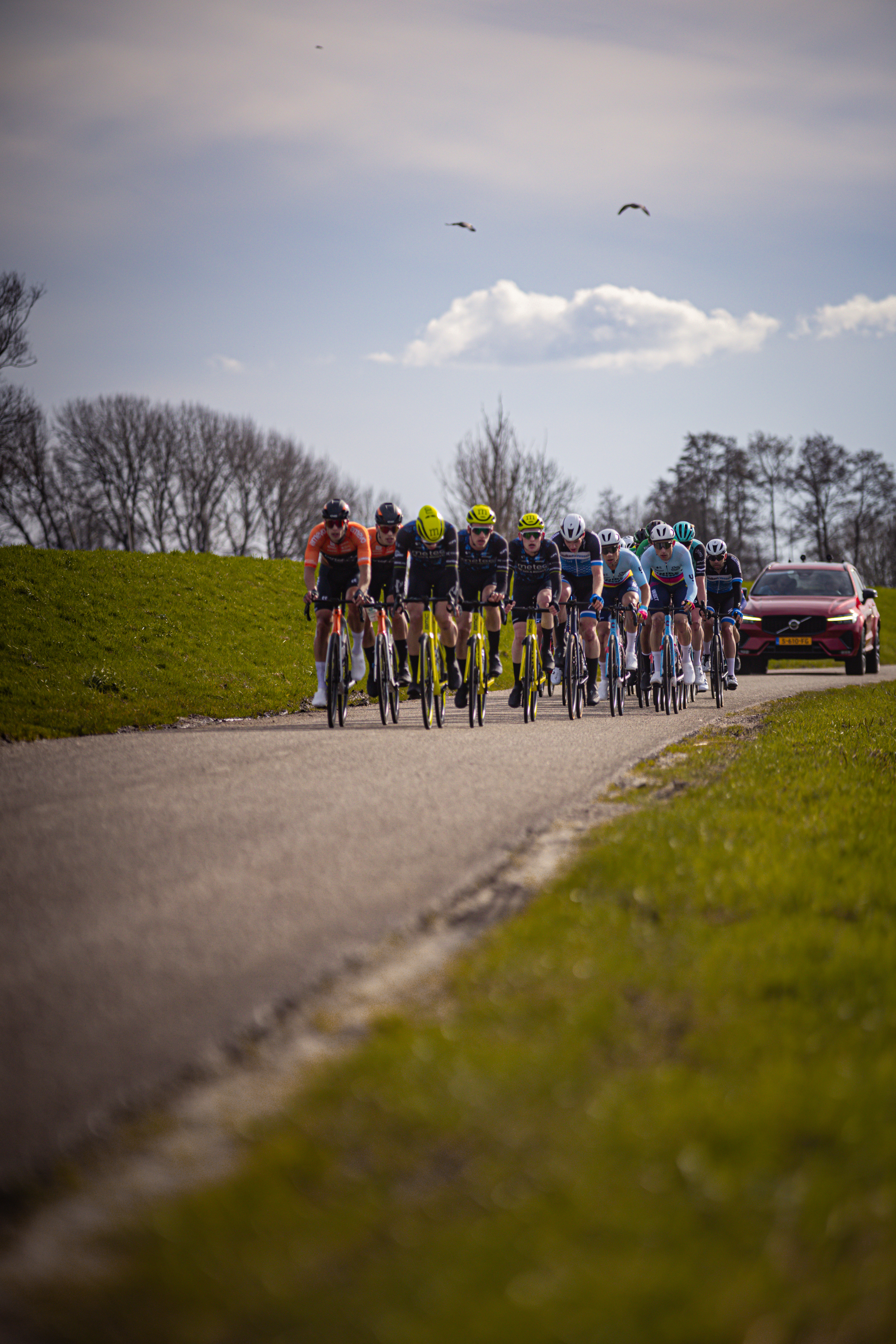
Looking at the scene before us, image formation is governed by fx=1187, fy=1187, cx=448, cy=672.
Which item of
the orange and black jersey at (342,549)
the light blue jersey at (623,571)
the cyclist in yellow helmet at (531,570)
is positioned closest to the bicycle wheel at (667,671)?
the light blue jersey at (623,571)

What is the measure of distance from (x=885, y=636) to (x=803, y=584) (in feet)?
86.9

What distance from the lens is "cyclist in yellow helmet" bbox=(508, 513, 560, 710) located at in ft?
48.3

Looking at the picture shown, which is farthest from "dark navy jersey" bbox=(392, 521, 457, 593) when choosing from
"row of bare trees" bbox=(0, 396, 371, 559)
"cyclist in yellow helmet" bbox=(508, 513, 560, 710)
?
"row of bare trees" bbox=(0, 396, 371, 559)

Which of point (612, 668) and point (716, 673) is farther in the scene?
point (716, 673)

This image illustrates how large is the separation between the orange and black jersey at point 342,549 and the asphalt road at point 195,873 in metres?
2.91

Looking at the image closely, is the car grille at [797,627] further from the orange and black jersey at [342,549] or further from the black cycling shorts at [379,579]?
the orange and black jersey at [342,549]

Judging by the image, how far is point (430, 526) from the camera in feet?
43.5

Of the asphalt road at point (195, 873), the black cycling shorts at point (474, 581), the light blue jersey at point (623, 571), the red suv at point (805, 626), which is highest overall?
the light blue jersey at point (623, 571)

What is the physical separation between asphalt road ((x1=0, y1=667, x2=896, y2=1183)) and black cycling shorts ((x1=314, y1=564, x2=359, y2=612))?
277cm

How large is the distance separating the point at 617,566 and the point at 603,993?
1334 centimetres

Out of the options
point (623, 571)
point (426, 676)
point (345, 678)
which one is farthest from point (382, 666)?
point (623, 571)

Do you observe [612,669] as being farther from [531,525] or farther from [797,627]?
[797,627]

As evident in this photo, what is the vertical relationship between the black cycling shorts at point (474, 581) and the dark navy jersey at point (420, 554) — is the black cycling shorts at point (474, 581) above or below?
below

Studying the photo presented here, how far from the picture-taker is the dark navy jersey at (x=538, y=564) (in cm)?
1485
